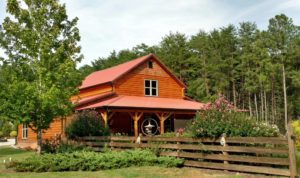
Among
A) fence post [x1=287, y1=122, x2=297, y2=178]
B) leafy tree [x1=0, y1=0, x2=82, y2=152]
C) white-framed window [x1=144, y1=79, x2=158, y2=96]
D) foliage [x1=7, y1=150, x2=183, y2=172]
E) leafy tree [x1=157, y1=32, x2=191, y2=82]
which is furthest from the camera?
leafy tree [x1=157, y1=32, x2=191, y2=82]

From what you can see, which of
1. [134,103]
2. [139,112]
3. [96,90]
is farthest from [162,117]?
[96,90]

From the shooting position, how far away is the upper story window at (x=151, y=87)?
29.9m

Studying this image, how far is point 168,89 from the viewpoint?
31109 mm

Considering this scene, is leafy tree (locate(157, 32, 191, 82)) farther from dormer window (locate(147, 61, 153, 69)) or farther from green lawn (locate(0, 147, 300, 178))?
green lawn (locate(0, 147, 300, 178))

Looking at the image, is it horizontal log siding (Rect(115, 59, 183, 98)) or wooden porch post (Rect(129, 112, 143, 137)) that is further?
horizontal log siding (Rect(115, 59, 183, 98))

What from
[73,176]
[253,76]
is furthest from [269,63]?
[73,176]

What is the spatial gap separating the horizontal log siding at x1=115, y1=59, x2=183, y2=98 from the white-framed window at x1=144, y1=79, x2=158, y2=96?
0.96 ft

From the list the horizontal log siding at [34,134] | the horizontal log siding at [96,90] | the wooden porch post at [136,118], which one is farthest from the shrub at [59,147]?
the horizontal log siding at [96,90]

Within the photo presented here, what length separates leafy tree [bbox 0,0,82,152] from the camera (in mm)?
15125

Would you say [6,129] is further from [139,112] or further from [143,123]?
[139,112]

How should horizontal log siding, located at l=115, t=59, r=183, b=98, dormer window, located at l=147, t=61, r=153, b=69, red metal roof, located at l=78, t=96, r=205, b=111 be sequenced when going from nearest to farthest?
red metal roof, located at l=78, t=96, r=205, b=111 < horizontal log siding, located at l=115, t=59, r=183, b=98 < dormer window, located at l=147, t=61, r=153, b=69

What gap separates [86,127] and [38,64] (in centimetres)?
488

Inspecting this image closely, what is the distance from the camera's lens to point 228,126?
1177cm

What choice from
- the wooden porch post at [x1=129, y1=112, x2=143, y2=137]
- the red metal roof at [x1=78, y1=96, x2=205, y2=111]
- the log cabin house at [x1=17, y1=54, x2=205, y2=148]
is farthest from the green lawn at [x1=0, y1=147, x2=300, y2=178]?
the log cabin house at [x1=17, y1=54, x2=205, y2=148]
